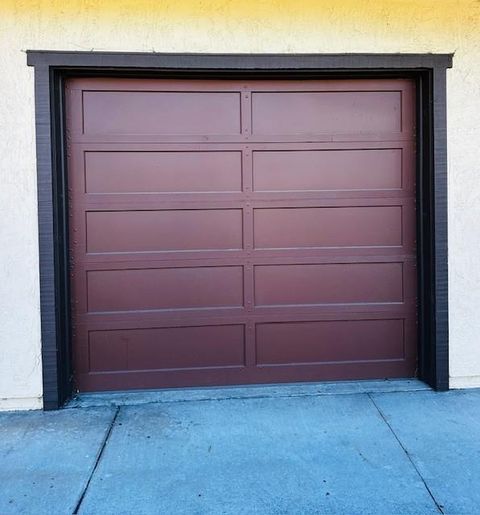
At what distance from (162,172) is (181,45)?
938 mm

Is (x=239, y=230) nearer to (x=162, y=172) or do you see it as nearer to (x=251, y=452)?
(x=162, y=172)

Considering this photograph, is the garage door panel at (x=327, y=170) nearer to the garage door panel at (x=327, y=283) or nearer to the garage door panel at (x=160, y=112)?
the garage door panel at (x=160, y=112)

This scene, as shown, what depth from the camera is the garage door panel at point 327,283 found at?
4129mm

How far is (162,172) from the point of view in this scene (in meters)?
4.01

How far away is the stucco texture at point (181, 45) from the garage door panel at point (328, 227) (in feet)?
1.59

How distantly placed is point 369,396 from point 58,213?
272 cm

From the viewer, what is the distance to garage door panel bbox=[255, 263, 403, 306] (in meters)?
4.13

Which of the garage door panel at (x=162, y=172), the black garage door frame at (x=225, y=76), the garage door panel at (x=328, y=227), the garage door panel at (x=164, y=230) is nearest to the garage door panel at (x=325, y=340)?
the black garage door frame at (x=225, y=76)

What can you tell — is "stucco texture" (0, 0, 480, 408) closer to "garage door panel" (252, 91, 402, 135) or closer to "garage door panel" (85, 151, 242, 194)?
"garage door panel" (252, 91, 402, 135)

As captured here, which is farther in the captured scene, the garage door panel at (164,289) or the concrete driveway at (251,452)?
the garage door panel at (164,289)

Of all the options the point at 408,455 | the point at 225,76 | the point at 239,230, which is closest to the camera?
the point at 408,455

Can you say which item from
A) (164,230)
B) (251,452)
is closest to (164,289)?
(164,230)

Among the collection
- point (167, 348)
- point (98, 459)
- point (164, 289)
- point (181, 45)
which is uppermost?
point (181, 45)

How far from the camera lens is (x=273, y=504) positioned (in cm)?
263
